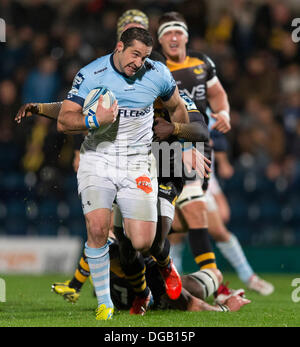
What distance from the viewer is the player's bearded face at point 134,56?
5883mm

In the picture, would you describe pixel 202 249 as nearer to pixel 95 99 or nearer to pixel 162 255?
pixel 162 255

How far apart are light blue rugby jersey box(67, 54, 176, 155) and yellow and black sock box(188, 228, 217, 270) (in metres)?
1.75

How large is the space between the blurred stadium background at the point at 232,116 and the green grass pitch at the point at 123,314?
10.8ft

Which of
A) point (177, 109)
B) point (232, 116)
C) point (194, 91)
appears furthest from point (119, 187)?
point (232, 116)

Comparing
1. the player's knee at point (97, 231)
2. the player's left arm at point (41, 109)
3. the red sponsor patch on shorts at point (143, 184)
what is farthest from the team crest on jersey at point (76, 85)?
the player's knee at point (97, 231)

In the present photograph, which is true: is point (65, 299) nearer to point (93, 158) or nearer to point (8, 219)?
point (93, 158)

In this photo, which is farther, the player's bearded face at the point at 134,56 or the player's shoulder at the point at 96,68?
the player's shoulder at the point at 96,68

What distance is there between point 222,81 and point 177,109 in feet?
22.3

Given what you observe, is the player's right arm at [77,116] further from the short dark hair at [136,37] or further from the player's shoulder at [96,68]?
the short dark hair at [136,37]

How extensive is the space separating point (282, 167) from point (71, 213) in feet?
10.7

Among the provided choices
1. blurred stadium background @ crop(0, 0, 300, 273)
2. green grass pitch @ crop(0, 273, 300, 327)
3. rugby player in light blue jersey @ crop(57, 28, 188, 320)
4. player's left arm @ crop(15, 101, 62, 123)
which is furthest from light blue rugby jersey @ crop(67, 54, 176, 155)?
blurred stadium background @ crop(0, 0, 300, 273)

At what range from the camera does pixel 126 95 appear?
6055mm

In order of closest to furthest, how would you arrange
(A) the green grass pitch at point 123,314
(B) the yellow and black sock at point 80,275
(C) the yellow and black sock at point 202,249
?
(A) the green grass pitch at point 123,314, (B) the yellow and black sock at point 80,275, (C) the yellow and black sock at point 202,249
